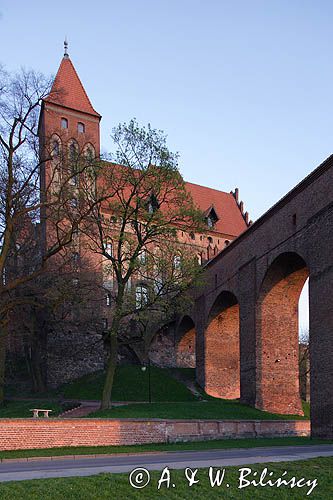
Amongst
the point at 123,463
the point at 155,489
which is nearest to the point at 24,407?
the point at 123,463

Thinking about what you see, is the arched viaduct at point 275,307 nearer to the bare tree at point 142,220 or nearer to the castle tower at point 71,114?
the bare tree at point 142,220

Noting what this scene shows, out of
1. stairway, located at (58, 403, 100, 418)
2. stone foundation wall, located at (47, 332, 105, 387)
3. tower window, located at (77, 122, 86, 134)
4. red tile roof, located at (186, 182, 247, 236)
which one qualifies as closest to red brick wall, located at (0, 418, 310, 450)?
stairway, located at (58, 403, 100, 418)

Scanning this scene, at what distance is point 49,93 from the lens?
20906 mm

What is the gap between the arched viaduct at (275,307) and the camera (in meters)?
21.3

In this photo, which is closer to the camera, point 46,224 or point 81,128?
point 46,224

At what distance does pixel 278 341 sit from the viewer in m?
27.9

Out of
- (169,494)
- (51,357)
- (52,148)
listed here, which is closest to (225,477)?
(169,494)

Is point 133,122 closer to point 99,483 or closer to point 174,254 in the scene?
point 174,254

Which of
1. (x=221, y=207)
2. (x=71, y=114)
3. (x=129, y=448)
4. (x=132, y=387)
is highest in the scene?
(x=71, y=114)

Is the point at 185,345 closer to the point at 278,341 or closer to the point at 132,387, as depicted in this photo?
the point at 132,387

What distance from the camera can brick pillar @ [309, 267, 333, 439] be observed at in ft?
66.9

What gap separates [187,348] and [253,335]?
18850 millimetres

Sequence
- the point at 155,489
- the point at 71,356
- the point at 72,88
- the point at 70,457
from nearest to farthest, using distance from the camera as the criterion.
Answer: the point at 155,489
the point at 70,457
the point at 71,356
the point at 72,88

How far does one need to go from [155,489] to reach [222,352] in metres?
28.2
